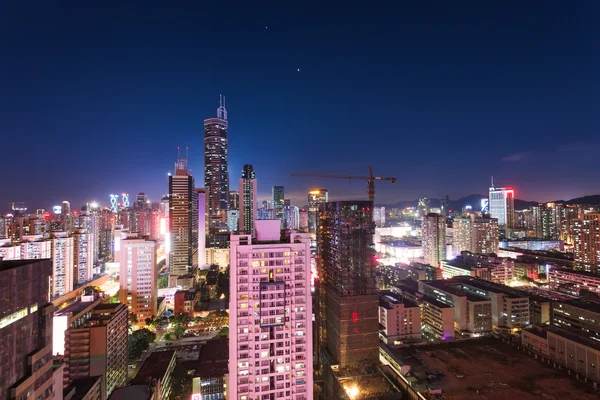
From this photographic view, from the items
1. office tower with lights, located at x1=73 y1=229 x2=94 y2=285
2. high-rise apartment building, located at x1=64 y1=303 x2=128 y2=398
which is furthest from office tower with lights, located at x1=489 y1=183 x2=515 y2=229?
office tower with lights, located at x1=73 y1=229 x2=94 y2=285

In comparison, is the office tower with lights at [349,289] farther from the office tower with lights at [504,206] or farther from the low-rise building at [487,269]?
the office tower with lights at [504,206]

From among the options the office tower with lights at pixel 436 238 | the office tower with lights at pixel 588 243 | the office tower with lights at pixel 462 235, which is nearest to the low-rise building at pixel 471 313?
the office tower with lights at pixel 588 243

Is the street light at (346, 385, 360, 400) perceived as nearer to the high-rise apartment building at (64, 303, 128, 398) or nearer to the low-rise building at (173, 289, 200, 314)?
the high-rise apartment building at (64, 303, 128, 398)

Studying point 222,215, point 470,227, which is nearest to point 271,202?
point 222,215

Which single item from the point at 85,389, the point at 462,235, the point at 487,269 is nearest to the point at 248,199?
the point at 487,269

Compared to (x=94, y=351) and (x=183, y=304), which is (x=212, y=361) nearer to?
(x=94, y=351)

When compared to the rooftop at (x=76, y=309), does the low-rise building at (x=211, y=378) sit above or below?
below

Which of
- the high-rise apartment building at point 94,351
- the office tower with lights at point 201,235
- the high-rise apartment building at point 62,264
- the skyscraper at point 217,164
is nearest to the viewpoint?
the high-rise apartment building at point 94,351
